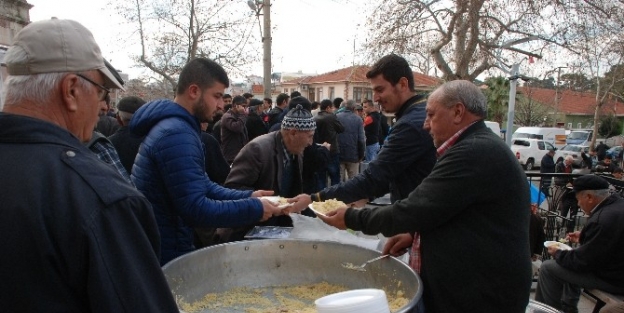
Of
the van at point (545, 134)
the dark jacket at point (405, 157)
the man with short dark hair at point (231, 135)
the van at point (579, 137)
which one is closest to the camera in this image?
the dark jacket at point (405, 157)

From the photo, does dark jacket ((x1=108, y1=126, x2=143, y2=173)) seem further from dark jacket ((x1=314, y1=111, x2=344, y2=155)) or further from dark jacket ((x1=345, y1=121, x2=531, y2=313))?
dark jacket ((x1=314, y1=111, x2=344, y2=155))

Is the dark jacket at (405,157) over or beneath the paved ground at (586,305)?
over

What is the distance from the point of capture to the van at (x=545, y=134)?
3084cm

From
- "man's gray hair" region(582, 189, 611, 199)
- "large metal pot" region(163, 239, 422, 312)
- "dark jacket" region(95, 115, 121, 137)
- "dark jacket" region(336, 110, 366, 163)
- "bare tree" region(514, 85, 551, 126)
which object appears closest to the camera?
"large metal pot" region(163, 239, 422, 312)

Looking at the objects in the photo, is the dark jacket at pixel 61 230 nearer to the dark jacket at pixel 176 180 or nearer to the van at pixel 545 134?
the dark jacket at pixel 176 180

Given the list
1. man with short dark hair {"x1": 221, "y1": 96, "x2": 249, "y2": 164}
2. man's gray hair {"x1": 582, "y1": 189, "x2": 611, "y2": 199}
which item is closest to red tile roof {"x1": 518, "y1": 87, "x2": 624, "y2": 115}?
man with short dark hair {"x1": 221, "y1": 96, "x2": 249, "y2": 164}

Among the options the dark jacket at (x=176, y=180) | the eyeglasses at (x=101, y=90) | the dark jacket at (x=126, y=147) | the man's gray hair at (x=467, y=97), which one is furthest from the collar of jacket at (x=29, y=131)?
the dark jacket at (x=126, y=147)

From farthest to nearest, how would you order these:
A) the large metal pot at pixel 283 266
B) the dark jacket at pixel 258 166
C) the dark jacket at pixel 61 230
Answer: the dark jacket at pixel 258 166 → the large metal pot at pixel 283 266 → the dark jacket at pixel 61 230

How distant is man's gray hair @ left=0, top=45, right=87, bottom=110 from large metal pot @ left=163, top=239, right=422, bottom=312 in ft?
4.62

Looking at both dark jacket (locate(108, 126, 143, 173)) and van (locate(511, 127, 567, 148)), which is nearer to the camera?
dark jacket (locate(108, 126, 143, 173))

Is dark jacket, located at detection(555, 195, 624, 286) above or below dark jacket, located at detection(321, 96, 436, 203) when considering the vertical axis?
below

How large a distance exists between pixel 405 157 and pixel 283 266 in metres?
1.04

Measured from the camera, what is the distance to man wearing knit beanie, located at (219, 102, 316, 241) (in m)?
3.44

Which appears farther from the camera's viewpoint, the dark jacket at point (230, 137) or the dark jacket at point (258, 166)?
the dark jacket at point (230, 137)
